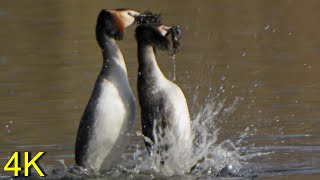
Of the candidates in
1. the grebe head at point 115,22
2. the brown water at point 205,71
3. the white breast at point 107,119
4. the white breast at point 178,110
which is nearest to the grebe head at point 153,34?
the grebe head at point 115,22

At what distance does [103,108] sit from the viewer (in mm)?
10336

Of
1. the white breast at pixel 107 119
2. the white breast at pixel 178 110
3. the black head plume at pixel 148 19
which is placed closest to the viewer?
the white breast at pixel 107 119

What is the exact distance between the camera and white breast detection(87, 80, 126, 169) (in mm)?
10312

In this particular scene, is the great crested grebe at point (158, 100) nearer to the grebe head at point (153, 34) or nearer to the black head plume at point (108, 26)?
the grebe head at point (153, 34)

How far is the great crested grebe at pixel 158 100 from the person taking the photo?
10.5 m

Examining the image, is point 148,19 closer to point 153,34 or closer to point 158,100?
point 153,34

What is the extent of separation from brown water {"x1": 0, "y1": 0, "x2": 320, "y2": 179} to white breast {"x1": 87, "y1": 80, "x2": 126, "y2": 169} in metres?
0.88

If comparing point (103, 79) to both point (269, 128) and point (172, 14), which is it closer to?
point (269, 128)

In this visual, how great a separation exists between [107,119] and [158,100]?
1.60ft

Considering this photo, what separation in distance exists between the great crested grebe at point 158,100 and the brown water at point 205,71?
0.77 metres

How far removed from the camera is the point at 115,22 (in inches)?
418

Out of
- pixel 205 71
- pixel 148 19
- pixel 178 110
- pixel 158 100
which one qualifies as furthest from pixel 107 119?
pixel 205 71

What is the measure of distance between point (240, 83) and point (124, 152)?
3974 millimetres

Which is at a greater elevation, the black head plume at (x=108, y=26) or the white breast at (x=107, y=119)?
the black head plume at (x=108, y=26)
